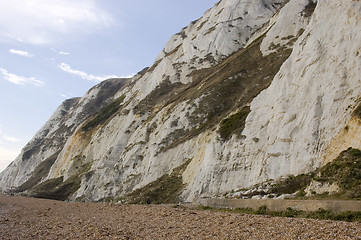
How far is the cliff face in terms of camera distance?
23.7 meters

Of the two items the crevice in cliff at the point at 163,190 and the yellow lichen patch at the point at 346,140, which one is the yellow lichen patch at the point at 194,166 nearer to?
the crevice in cliff at the point at 163,190

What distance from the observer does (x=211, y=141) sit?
3328cm

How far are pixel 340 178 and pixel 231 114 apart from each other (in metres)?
20.2

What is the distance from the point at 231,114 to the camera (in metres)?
37.5

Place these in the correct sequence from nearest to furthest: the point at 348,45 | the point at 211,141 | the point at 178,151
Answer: the point at 348,45 < the point at 211,141 < the point at 178,151

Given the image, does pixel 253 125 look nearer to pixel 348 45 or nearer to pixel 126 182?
pixel 348 45

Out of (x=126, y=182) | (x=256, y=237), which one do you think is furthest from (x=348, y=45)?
(x=126, y=182)

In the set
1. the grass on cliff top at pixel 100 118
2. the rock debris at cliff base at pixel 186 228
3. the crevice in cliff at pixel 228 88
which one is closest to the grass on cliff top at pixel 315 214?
the rock debris at cliff base at pixel 186 228

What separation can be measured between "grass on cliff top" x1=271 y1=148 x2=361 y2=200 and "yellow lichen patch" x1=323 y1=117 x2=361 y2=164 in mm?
547

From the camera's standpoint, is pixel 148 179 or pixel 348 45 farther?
pixel 148 179

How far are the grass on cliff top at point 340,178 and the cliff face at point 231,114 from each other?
94 cm

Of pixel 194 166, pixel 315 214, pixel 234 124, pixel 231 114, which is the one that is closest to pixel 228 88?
pixel 231 114

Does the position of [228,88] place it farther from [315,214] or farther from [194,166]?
[315,214]

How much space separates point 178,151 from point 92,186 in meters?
18.5
